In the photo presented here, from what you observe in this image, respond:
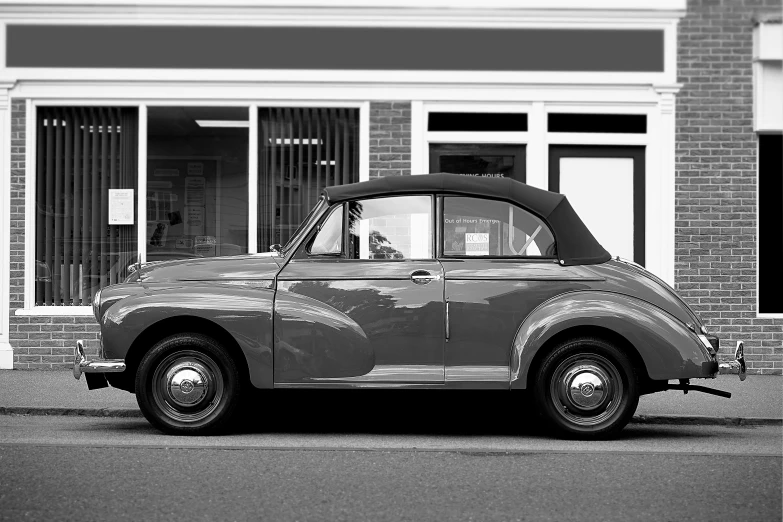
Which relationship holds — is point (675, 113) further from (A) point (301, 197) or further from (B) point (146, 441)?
(B) point (146, 441)

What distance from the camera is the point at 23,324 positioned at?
39.0ft

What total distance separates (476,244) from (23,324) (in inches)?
254

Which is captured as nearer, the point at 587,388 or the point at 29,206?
the point at 587,388

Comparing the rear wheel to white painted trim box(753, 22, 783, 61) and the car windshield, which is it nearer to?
the car windshield

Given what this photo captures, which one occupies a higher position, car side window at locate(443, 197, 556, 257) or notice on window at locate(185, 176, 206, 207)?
notice on window at locate(185, 176, 206, 207)

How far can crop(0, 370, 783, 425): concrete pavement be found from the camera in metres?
8.45

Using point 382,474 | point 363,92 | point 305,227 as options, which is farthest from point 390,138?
point 382,474

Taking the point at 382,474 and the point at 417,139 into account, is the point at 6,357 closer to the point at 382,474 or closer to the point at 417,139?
the point at 417,139

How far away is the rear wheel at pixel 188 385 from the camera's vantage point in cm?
737

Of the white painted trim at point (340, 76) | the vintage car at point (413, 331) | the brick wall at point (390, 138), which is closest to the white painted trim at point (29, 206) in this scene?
the white painted trim at point (340, 76)

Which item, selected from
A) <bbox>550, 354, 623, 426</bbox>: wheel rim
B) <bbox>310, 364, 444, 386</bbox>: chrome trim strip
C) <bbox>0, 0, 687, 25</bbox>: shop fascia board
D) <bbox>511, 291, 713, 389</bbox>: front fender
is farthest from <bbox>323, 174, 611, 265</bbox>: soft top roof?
<bbox>0, 0, 687, 25</bbox>: shop fascia board

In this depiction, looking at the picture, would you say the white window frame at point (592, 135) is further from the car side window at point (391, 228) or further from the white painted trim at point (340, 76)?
the car side window at point (391, 228)

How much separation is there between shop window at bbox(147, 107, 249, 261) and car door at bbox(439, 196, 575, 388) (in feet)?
16.4

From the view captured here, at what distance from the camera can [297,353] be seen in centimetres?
741
